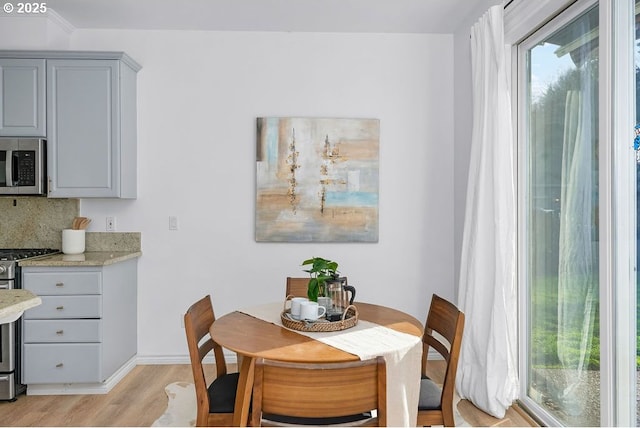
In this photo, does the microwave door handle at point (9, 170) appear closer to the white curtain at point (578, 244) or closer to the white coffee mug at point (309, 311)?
the white coffee mug at point (309, 311)

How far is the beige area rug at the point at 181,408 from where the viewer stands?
274cm

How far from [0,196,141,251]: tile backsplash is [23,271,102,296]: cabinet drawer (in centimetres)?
64

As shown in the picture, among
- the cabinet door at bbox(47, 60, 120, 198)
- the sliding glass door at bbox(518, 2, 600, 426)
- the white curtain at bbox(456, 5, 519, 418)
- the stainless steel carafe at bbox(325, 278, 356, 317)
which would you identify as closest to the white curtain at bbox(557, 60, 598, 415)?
the sliding glass door at bbox(518, 2, 600, 426)

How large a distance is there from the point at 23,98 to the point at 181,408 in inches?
96.6

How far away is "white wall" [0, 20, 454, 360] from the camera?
3801 mm

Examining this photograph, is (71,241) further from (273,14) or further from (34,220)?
(273,14)

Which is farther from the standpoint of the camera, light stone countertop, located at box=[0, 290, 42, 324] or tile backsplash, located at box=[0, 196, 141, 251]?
tile backsplash, located at box=[0, 196, 141, 251]

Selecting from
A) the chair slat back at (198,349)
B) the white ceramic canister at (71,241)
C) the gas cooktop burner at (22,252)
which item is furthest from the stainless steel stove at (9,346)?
the chair slat back at (198,349)

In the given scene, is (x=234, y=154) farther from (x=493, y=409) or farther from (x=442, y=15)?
(x=493, y=409)

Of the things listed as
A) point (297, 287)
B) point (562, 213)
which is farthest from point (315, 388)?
point (562, 213)

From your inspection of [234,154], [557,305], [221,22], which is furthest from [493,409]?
[221,22]

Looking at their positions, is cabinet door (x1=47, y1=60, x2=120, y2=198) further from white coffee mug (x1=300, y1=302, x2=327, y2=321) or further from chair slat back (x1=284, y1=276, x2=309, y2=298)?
white coffee mug (x1=300, y1=302, x2=327, y2=321)

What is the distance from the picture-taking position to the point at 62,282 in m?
3.14

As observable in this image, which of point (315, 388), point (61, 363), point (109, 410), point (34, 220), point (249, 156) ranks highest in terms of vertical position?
point (249, 156)
